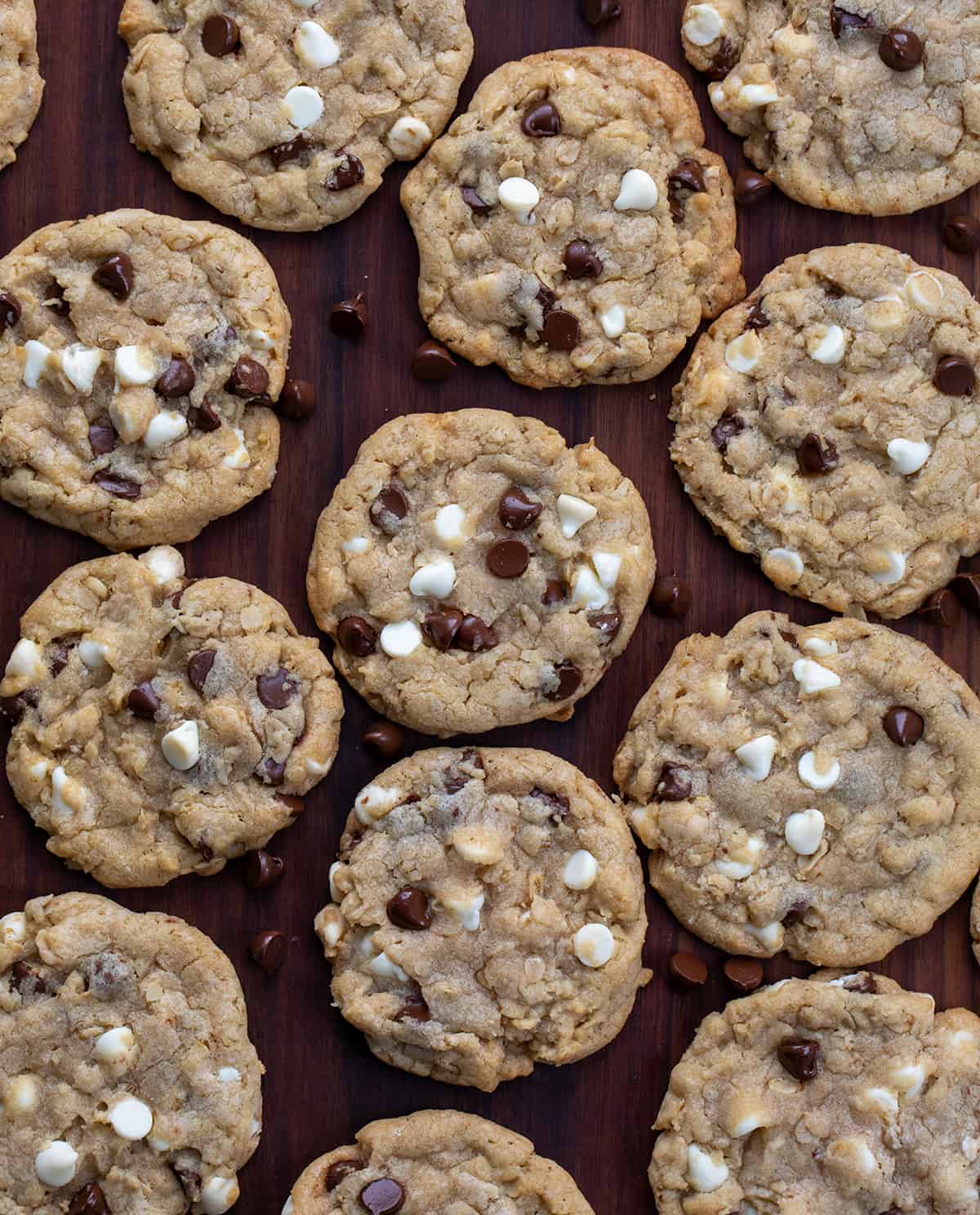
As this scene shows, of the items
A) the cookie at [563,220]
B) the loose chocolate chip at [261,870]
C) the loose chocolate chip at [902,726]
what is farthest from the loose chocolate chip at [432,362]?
the loose chocolate chip at [902,726]

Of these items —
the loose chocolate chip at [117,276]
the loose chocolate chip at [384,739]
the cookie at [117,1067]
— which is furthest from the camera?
the loose chocolate chip at [384,739]

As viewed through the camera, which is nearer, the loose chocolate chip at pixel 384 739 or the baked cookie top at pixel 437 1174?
the baked cookie top at pixel 437 1174

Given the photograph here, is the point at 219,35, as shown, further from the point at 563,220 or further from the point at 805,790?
the point at 805,790

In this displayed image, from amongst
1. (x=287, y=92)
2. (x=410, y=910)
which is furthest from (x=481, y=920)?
(x=287, y=92)

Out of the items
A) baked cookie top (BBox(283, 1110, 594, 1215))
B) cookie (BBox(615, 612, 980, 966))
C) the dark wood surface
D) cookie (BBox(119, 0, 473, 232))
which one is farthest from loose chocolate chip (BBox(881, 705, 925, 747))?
cookie (BBox(119, 0, 473, 232))

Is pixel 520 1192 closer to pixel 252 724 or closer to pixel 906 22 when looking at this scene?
pixel 252 724

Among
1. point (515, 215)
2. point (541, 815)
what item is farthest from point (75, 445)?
point (541, 815)

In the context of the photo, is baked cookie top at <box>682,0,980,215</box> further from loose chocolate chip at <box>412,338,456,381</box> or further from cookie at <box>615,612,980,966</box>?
cookie at <box>615,612,980,966</box>

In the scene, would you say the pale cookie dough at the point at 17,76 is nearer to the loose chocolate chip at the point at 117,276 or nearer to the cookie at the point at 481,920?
the loose chocolate chip at the point at 117,276
